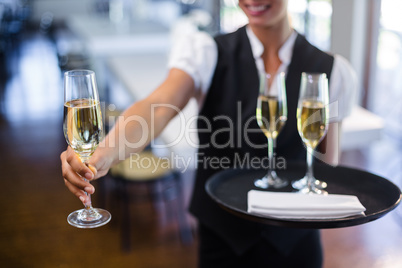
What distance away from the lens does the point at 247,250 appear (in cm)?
148

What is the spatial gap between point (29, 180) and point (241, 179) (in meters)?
3.06

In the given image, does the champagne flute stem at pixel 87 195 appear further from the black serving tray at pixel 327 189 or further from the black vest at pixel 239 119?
the black vest at pixel 239 119

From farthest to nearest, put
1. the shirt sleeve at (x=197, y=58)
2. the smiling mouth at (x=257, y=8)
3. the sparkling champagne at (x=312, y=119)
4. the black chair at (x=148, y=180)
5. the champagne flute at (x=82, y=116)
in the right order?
1. the black chair at (x=148, y=180)
2. the shirt sleeve at (x=197, y=58)
3. the smiling mouth at (x=257, y=8)
4. the sparkling champagne at (x=312, y=119)
5. the champagne flute at (x=82, y=116)

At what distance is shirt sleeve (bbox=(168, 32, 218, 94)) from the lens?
4.71 feet

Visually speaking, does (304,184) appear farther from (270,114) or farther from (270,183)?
(270,114)

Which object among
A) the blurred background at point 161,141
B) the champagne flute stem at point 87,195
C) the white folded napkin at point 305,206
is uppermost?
the champagne flute stem at point 87,195

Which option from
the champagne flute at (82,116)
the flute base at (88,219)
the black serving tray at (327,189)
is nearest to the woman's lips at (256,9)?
the black serving tray at (327,189)

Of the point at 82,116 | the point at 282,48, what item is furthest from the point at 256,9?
the point at 82,116

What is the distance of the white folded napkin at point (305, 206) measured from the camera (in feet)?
3.28

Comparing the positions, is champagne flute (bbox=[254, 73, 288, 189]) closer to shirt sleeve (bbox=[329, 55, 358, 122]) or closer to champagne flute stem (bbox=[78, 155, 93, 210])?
shirt sleeve (bbox=[329, 55, 358, 122])

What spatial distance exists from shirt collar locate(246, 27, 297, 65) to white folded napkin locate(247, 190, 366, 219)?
1.74 ft

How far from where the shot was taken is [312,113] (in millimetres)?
1153

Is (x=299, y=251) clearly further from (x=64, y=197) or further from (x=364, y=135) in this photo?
(x=64, y=197)

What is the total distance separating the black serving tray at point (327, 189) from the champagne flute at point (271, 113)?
28 millimetres
